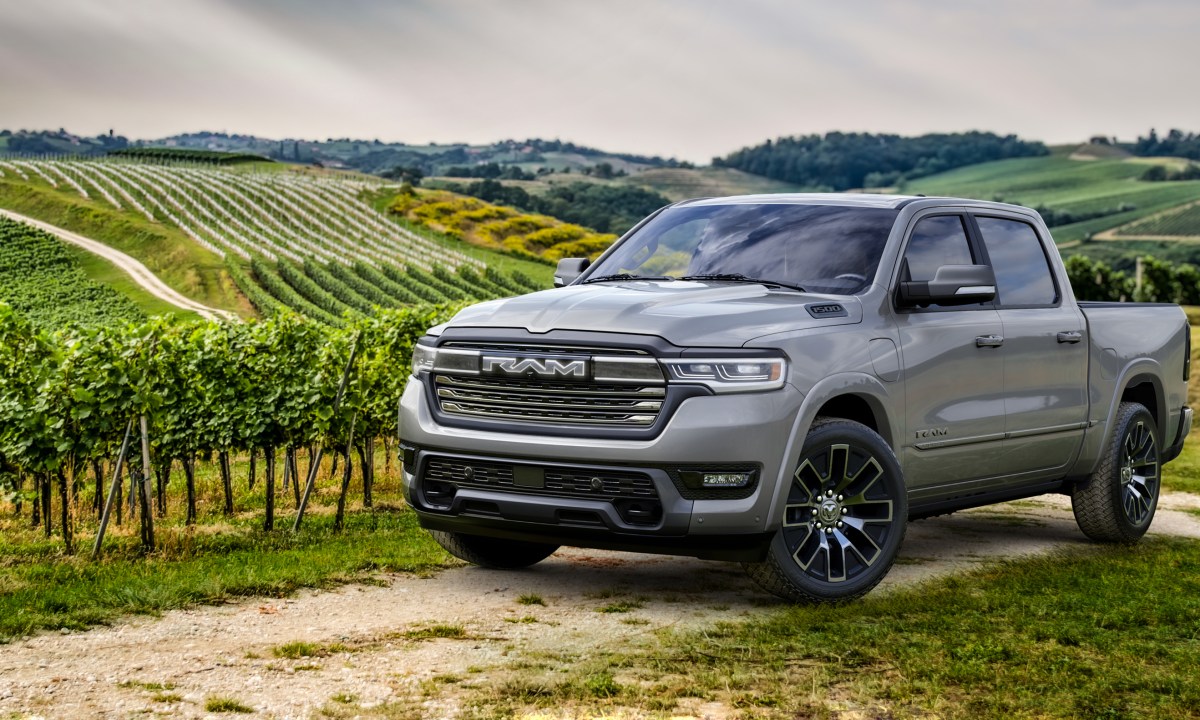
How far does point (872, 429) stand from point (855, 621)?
111 cm

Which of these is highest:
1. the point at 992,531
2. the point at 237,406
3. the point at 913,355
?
the point at 913,355

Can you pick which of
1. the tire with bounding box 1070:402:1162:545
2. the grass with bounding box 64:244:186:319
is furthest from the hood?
the grass with bounding box 64:244:186:319

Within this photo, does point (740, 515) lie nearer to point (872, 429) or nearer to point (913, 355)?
point (872, 429)

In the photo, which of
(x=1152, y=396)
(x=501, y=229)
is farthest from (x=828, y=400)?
(x=501, y=229)

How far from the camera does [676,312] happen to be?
6.36 metres

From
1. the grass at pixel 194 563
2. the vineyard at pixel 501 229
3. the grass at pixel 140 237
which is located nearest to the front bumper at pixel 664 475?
the grass at pixel 194 563

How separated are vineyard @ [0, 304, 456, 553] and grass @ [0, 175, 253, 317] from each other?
52.7m

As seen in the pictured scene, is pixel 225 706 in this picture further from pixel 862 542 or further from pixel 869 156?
pixel 869 156

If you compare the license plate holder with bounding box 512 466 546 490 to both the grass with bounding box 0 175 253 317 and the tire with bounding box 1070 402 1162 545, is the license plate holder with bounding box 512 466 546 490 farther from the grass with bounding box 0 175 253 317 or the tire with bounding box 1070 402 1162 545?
the grass with bounding box 0 175 253 317

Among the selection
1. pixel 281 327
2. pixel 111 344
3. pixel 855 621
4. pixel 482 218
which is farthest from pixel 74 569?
pixel 482 218

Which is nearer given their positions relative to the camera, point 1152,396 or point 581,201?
point 1152,396

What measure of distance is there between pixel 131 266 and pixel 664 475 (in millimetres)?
77288

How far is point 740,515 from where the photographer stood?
6168 millimetres

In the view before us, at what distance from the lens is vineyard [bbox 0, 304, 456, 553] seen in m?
9.34
